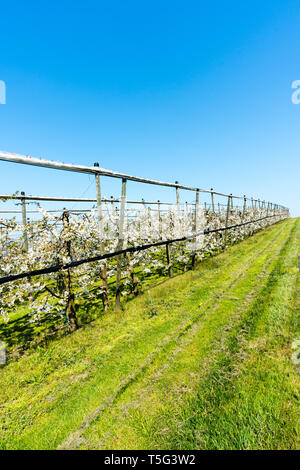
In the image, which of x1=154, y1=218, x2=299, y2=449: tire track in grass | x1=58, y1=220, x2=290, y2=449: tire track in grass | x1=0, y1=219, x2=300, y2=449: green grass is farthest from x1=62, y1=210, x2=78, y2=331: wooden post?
x1=154, y1=218, x2=299, y2=449: tire track in grass

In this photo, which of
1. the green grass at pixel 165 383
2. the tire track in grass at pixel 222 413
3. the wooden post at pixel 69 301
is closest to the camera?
the tire track in grass at pixel 222 413

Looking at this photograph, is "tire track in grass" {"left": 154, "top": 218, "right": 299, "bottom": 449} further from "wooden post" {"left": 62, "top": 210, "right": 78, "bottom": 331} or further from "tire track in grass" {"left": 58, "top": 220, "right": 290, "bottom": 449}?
"wooden post" {"left": 62, "top": 210, "right": 78, "bottom": 331}

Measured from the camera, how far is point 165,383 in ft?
8.13

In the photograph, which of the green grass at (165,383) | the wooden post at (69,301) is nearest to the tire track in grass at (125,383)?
the green grass at (165,383)

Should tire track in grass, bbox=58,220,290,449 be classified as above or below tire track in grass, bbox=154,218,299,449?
below

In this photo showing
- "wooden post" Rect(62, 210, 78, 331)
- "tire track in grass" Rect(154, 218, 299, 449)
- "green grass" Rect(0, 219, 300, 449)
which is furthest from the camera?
"wooden post" Rect(62, 210, 78, 331)

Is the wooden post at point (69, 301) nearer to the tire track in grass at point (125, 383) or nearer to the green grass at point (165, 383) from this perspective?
the green grass at point (165, 383)

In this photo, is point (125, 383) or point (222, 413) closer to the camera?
point (222, 413)

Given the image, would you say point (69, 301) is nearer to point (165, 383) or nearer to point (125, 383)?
point (125, 383)

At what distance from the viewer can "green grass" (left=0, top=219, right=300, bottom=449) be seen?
6.04 ft

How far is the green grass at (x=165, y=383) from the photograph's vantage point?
184 cm

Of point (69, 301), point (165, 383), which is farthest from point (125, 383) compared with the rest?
point (69, 301)

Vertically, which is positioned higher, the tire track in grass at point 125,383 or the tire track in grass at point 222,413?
the tire track in grass at point 222,413
